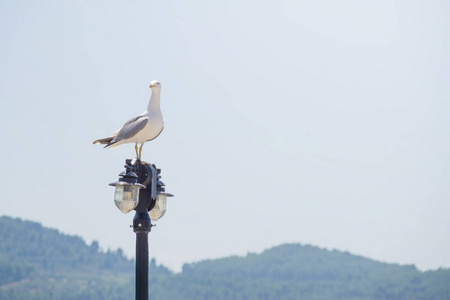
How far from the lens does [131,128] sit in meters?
10.2

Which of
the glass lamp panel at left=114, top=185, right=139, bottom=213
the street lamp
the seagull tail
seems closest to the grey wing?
the seagull tail

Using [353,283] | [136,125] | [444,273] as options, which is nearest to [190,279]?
[353,283]

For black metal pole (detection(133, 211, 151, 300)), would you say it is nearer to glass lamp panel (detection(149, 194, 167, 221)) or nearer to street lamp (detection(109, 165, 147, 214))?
glass lamp panel (detection(149, 194, 167, 221))

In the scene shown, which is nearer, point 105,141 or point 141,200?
point 141,200

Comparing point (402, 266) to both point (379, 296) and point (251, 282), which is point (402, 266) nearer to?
point (379, 296)

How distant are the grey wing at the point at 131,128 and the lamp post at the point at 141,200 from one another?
1219 millimetres

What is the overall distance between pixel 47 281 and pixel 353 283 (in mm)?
66544

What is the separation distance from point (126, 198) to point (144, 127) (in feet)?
6.02

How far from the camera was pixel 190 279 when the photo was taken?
191 meters

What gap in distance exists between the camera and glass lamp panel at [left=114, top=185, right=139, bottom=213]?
28.2 ft

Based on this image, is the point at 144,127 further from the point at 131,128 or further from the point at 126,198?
the point at 126,198

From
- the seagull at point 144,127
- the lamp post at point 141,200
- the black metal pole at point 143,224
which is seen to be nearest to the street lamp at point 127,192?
the lamp post at point 141,200

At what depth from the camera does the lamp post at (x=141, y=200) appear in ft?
28.3

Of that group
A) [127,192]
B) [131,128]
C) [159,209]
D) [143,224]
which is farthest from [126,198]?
[131,128]
